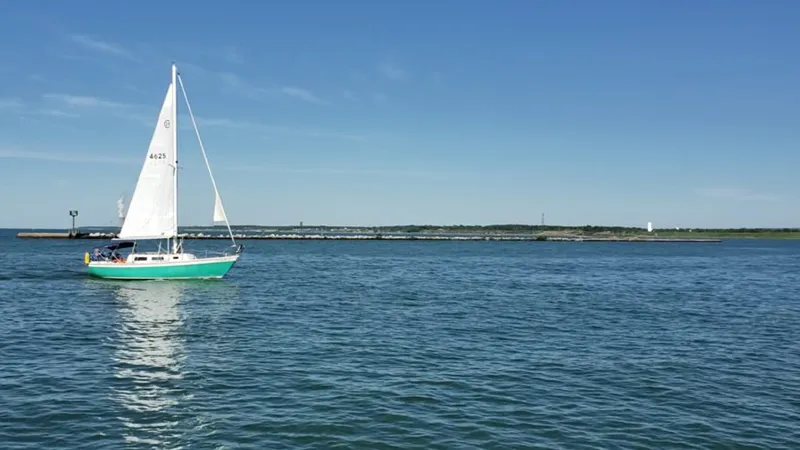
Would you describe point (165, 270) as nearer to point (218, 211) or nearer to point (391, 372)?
point (218, 211)

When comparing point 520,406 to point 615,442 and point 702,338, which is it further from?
point 702,338

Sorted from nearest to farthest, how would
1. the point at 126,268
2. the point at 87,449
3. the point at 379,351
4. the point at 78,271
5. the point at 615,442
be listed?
1. the point at 87,449
2. the point at 615,442
3. the point at 379,351
4. the point at 126,268
5. the point at 78,271

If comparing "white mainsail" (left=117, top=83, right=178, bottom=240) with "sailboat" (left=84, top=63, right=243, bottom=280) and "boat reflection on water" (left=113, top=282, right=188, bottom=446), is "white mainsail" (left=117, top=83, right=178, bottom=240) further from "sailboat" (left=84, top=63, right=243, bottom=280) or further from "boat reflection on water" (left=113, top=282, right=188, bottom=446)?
"boat reflection on water" (left=113, top=282, right=188, bottom=446)

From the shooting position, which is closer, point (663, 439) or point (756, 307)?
point (663, 439)

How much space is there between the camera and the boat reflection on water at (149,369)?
1664 centimetres

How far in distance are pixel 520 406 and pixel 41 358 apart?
1845 cm

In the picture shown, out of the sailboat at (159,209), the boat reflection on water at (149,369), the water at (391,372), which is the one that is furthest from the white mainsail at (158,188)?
the boat reflection on water at (149,369)

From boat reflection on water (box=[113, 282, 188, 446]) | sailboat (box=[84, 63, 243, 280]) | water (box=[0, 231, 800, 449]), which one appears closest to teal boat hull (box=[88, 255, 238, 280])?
sailboat (box=[84, 63, 243, 280])

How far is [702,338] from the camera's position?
3162cm

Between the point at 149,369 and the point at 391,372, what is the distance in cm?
882

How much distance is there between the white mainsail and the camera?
5497 cm

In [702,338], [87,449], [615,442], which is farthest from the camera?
[702,338]

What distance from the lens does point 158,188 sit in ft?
181

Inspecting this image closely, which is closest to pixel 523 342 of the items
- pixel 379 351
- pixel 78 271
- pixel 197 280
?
pixel 379 351
